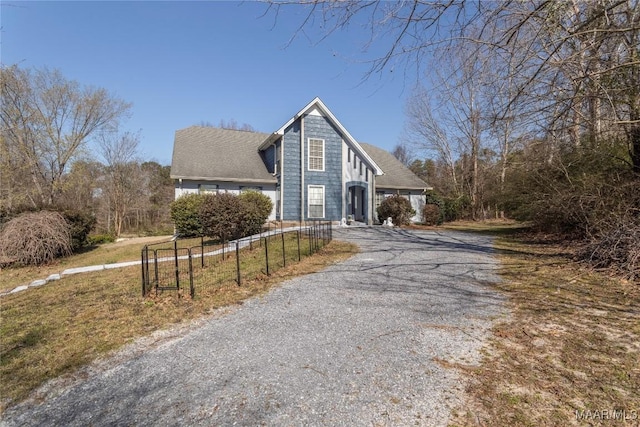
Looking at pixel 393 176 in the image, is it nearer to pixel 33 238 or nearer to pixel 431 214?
pixel 431 214

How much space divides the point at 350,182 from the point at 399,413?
16.4 metres

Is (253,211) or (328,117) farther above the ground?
(328,117)

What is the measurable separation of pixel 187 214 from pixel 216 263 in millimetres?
6329

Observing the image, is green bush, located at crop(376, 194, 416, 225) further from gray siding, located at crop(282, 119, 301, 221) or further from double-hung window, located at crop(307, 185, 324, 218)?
gray siding, located at crop(282, 119, 301, 221)

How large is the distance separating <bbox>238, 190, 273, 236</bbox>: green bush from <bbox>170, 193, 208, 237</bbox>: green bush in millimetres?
2239

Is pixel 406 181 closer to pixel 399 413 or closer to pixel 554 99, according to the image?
pixel 554 99

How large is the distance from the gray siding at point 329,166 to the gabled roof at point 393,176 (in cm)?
415

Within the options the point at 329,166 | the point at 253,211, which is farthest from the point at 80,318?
the point at 329,166

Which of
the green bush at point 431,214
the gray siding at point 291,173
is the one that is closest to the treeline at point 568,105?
the green bush at point 431,214

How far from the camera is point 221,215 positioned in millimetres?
11539

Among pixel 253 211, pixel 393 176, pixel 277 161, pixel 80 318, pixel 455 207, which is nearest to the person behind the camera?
pixel 80 318

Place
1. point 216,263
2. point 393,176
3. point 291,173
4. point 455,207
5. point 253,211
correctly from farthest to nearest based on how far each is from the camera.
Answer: point 455,207
point 393,176
point 291,173
point 253,211
point 216,263

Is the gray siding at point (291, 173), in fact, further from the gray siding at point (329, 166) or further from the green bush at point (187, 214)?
the green bush at point (187, 214)

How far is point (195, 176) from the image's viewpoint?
53.3 feet
